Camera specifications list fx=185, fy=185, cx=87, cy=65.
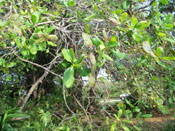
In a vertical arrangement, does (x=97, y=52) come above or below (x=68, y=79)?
above

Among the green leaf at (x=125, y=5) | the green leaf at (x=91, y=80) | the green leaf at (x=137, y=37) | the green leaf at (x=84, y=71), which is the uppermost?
the green leaf at (x=125, y=5)

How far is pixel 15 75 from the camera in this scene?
4984 millimetres

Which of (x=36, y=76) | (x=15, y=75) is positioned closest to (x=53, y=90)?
(x=36, y=76)

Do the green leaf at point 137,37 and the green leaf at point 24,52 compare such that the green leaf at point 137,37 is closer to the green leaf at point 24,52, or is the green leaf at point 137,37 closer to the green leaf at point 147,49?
the green leaf at point 147,49

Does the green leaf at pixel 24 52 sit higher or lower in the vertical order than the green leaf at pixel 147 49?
higher

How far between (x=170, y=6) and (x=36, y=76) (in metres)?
6.26

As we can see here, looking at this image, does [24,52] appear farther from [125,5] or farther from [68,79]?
[125,5]

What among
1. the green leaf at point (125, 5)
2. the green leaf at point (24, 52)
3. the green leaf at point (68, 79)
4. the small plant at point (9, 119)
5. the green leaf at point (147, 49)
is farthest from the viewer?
the small plant at point (9, 119)

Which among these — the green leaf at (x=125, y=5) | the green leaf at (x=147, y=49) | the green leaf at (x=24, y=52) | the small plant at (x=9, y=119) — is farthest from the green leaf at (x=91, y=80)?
the small plant at (x=9, y=119)

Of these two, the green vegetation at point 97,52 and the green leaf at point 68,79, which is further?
the green vegetation at point 97,52

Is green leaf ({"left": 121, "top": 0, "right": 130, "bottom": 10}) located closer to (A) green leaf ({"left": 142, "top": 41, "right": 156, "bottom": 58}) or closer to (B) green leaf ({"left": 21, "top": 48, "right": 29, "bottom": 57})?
(A) green leaf ({"left": 142, "top": 41, "right": 156, "bottom": 58})

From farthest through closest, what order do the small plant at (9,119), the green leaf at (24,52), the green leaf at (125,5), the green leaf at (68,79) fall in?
the small plant at (9,119), the green leaf at (125,5), the green leaf at (24,52), the green leaf at (68,79)

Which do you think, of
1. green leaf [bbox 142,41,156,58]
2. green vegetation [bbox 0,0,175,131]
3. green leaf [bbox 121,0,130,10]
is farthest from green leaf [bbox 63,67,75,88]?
green leaf [bbox 121,0,130,10]

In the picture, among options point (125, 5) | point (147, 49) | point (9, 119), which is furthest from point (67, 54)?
point (9, 119)
